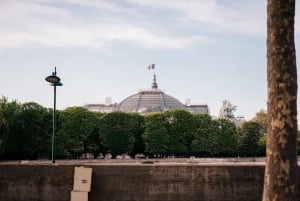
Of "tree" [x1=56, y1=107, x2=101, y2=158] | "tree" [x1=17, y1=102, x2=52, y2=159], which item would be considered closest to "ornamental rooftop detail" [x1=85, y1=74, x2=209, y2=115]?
"tree" [x1=56, y1=107, x2=101, y2=158]

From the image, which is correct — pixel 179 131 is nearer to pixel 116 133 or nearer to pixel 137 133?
pixel 137 133

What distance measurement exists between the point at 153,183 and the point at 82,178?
6.50 ft

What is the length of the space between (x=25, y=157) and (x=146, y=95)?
12358 cm

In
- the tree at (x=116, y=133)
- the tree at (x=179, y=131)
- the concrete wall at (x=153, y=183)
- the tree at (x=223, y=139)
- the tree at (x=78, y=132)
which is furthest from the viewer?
the tree at (x=223, y=139)

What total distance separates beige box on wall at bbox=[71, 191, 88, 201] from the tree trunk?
6429 mm

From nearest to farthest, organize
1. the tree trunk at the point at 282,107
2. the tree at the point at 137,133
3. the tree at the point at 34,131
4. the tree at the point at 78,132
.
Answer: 1. the tree trunk at the point at 282,107
2. the tree at the point at 34,131
3. the tree at the point at 78,132
4. the tree at the point at 137,133

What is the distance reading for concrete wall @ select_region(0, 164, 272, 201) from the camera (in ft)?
46.5

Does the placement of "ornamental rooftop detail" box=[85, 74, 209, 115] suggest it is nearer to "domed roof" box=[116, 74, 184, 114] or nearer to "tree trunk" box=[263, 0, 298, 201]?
"domed roof" box=[116, 74, 184, 114]

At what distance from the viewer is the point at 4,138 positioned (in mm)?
62531

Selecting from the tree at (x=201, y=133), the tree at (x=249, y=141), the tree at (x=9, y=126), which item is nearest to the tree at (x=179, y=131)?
the tree at (x=201, y=133)

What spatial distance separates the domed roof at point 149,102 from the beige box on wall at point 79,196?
545ft

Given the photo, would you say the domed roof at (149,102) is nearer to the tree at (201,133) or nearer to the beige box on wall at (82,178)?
the tree at (201,133)

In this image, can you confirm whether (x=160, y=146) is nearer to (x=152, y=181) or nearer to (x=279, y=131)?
(x=152, y=181)

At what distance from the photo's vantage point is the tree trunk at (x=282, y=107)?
8.71 metres
